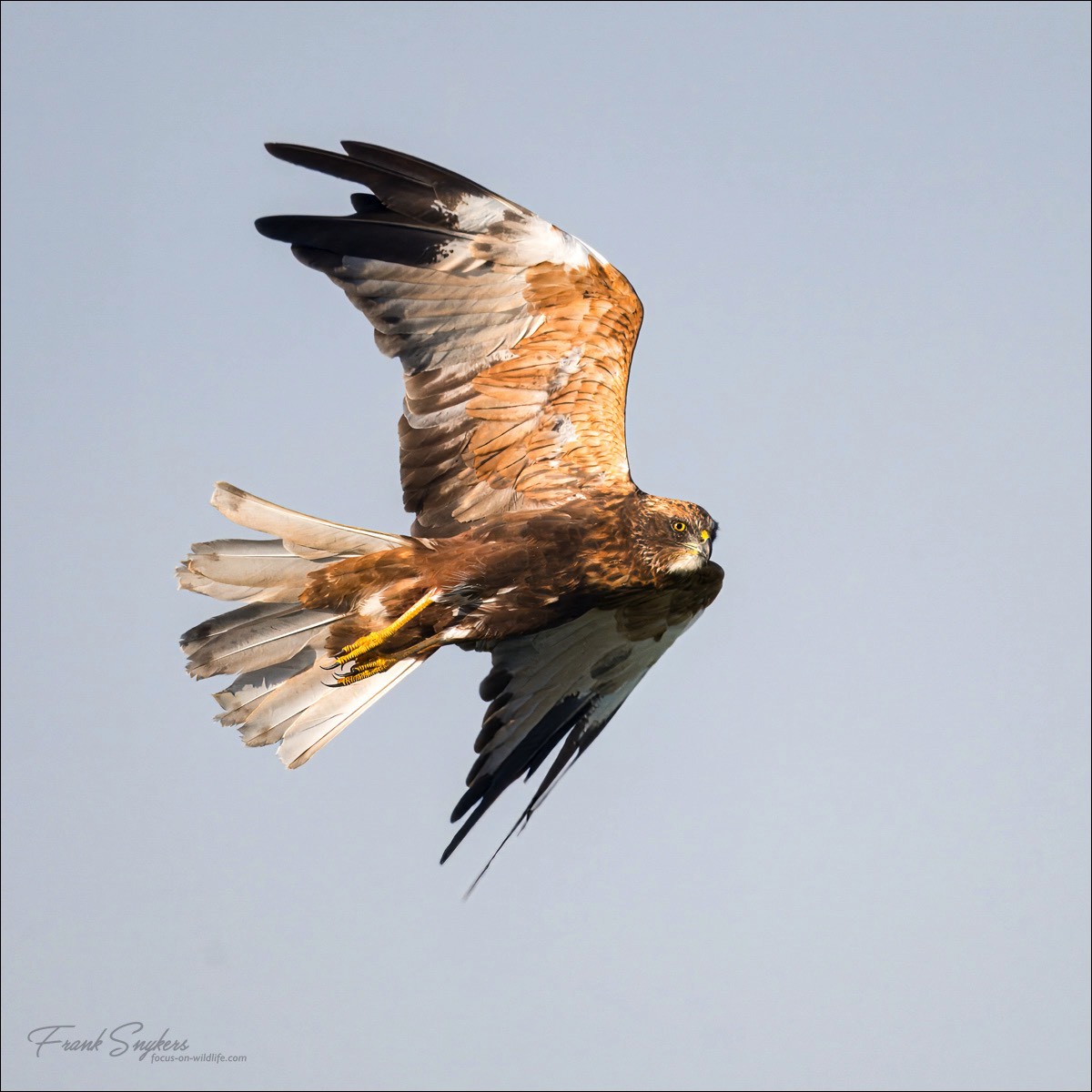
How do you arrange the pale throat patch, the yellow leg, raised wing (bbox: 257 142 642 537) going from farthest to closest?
raised wing (bbox: 257 142 642 537), the yellow leg, the pale throat patch

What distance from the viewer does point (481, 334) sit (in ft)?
27.1

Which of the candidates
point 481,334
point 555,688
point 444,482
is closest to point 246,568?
point 444,482

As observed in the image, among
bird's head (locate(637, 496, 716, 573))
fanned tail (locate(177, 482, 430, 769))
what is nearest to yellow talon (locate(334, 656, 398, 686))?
fanned tail (locate(177, 482, 430, 769))

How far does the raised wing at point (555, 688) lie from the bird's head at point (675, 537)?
1143 mm

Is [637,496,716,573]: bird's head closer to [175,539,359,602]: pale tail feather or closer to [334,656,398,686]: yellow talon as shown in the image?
[334,656,398,686]: yellow talon

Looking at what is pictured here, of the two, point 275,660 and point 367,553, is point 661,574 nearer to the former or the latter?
point 367,553

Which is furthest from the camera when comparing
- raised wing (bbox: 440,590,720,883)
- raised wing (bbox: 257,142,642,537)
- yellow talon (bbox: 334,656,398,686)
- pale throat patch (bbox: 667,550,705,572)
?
raised wing (bbox: 440,590,720,883)

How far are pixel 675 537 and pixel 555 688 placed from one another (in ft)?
5.58

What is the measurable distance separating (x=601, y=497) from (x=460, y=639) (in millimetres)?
995

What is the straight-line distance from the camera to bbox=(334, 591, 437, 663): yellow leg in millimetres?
7723

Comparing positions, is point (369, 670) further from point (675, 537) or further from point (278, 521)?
point (675, 537)

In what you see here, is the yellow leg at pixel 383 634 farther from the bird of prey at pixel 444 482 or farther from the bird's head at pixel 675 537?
the bird's head at pixel 675 537

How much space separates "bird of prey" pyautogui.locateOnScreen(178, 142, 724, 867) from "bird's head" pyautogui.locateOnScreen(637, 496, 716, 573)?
8 centimetres

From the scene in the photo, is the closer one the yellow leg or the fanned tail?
the yellow leg
